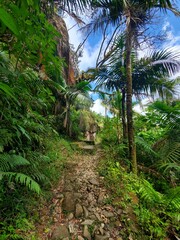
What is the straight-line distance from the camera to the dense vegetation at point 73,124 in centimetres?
205

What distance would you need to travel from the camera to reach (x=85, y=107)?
6.46 meters

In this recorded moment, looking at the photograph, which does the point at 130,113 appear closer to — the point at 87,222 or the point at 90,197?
the point at 90,197

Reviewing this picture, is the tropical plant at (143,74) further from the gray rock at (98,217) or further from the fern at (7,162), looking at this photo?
the fern at (7,162)

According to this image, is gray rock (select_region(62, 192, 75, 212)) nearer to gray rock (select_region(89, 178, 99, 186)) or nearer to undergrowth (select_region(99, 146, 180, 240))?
gray rock (select_region(89, 178, 99, 186))

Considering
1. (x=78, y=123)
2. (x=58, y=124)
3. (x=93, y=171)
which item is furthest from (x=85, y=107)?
(x=93, y=171)

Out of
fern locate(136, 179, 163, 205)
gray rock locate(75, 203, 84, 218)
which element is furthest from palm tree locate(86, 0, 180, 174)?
gray rock locate(75, 203, 84, 218)

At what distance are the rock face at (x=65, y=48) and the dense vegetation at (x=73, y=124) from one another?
0.67 meters

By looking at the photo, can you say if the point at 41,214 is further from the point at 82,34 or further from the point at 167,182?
the point at 82,34

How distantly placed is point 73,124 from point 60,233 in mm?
4241

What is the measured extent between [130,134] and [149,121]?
2389 mm

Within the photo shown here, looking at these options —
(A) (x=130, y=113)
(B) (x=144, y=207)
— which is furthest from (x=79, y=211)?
(A) (x=130, y=113)

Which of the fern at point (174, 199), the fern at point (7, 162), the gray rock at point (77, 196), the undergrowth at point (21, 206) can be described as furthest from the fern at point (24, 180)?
the fern at point (174, 199)

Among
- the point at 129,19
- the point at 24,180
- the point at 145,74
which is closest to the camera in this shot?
the point at 24,180

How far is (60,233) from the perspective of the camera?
7.16 feet
